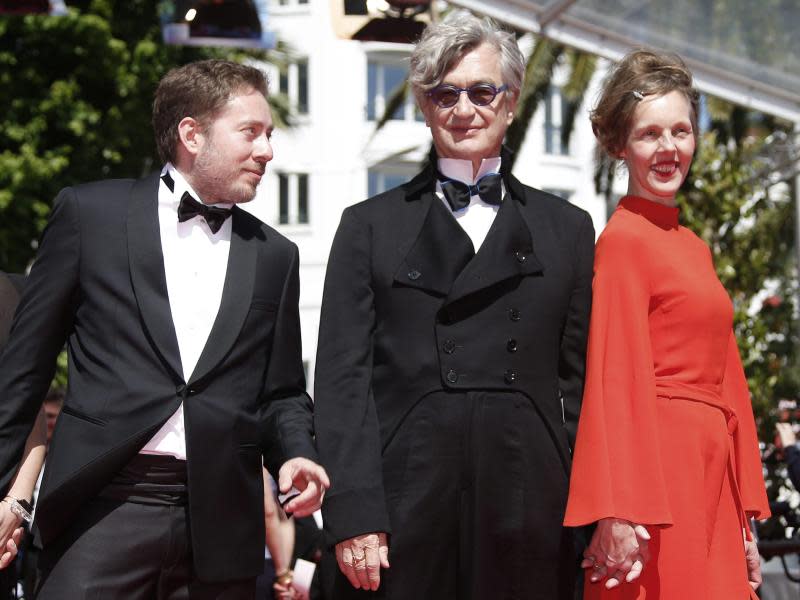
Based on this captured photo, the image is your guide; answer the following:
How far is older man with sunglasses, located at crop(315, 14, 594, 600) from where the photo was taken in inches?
130

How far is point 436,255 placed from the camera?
349cm

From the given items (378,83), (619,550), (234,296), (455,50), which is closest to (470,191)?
(455,50)

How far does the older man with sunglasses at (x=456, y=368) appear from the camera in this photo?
329cm

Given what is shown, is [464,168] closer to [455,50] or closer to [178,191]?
[455,50]

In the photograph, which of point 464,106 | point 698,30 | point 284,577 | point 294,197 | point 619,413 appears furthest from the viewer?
point 294,197

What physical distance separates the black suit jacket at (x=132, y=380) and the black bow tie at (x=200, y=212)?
0.09 meters

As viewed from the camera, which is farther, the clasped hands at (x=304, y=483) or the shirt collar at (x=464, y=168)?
the shirt collar at (x=464, y=168)

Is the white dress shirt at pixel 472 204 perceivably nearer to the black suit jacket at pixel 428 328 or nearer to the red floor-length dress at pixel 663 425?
the black suit jacket at pixel 428 328

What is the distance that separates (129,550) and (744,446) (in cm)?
185

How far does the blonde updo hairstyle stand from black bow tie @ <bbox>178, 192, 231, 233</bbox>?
124 cm

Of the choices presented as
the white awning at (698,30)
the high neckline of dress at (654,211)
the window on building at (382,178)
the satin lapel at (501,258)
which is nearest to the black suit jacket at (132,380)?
the satin lapel at (501,258)

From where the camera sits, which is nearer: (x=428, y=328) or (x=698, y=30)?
(x=428, y=328)

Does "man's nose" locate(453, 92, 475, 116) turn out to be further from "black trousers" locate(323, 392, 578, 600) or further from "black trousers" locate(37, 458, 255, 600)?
"black trousers" locate(37, 458, 255, 600)

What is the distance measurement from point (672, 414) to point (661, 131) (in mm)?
876
